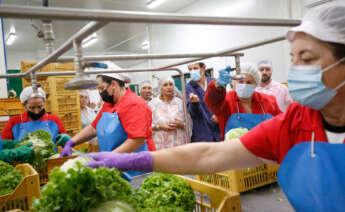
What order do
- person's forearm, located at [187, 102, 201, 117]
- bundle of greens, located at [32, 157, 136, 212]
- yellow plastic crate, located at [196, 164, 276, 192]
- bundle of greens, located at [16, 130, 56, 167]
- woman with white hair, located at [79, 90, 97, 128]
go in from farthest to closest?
woman with white hair, located at [79, 90, 97, 128] < person's forearm, located at [187, 102, 201, 117] < bundle of greens, located at [16, 130, 56, 167] < yellow plastic crate, located at [196, 164, 276, 192] < bundle of greens, located at [32, 157, 136, 212]

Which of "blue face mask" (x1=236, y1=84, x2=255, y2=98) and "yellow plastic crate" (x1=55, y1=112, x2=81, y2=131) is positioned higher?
"blue face mask" (x1=236, y1=84, x2=255, y2=98)

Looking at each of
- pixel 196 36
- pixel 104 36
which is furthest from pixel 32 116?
pixel 104 36

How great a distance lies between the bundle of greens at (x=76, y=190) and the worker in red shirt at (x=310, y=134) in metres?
0.16

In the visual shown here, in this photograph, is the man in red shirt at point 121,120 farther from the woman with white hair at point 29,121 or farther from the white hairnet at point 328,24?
the white hairnet at point 328,24

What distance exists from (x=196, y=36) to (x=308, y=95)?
767 centimetres

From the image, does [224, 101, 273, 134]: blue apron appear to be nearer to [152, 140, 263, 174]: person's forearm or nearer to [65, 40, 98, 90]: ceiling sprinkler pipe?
[152, 140, 263, 174]: person's forearm

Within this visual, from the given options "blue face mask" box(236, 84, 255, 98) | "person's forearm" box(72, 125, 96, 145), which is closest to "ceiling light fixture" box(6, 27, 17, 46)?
"person's forearm" box(72, 125, 96, 145)

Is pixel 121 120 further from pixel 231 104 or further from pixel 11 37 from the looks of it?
pixel 11 37

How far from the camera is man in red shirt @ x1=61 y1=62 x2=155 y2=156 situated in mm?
2664

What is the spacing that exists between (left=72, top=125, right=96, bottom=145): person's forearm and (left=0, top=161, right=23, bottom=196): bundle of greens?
0.94m

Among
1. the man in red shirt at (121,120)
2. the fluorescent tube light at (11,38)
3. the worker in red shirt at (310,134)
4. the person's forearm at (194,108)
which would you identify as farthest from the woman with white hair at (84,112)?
the fluorescent tube light at (11,38)

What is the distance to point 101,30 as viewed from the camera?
11320mm

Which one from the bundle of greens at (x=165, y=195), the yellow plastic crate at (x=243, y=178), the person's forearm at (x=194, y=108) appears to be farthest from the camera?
the person's forearm at (x=194, y=108)

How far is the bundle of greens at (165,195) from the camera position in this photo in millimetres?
1735
